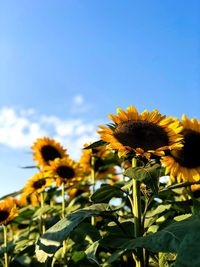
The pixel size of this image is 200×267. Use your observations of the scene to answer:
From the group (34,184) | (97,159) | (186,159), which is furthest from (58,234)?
(97,159)

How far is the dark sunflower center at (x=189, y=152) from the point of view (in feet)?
8.27

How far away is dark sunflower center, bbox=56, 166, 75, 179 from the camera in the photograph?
385 cm

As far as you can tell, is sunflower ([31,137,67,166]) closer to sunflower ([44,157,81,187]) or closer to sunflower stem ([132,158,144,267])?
sunflower ([44,157,81,187])

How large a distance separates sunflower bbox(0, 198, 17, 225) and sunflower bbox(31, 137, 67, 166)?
1182 millimetres

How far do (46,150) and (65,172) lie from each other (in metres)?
0.86

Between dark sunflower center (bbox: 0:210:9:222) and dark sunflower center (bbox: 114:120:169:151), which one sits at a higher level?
dark sunflower center (bbox: 114:120:169:151)

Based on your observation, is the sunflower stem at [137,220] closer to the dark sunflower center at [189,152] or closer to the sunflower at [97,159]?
the dark sunflower center at [189,152]

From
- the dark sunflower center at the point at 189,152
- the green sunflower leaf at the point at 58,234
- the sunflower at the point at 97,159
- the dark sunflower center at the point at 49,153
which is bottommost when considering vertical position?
the green sunflower leaf at the point at 58,234

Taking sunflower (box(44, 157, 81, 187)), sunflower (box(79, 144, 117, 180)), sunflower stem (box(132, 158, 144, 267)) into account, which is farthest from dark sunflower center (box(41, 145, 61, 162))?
sunflower stem (box(132, 158, 144, 267))

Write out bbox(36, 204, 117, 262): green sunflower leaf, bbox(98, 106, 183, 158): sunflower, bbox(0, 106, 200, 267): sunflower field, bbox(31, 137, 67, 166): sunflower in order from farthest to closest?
bbox(31, 137, 67, 166): sunflower → bbox(98, 106, 183, 158): sunflower → bbox(36, 204, 117, 262): green sunflower leaf → bbox(0, 106, 200, 267): sunflower field

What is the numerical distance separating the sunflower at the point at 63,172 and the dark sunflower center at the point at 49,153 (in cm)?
63

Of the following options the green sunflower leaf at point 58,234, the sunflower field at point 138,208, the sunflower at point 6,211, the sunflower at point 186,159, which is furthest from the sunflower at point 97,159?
the green sunflower leaf at point 58,234

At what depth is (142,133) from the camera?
7.11ft

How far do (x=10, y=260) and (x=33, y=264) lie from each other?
269mm
